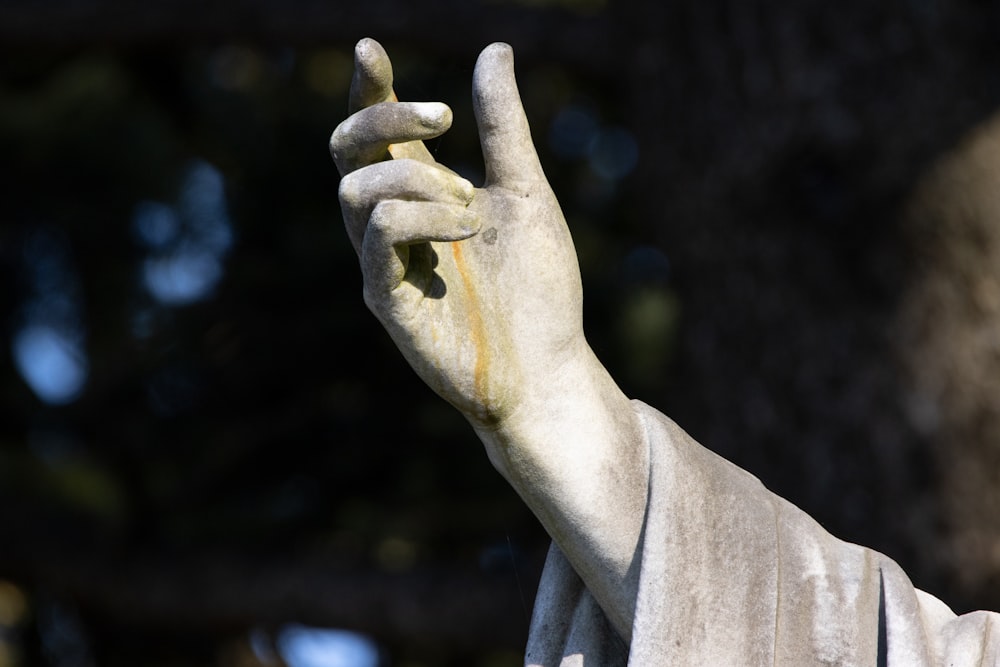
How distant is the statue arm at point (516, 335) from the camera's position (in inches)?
44.7

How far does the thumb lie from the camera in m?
1.17

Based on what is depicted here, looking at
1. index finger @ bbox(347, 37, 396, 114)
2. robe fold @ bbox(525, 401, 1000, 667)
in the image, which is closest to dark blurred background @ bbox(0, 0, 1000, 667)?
robe fold @ bbox(525, 401, 1000, 667)

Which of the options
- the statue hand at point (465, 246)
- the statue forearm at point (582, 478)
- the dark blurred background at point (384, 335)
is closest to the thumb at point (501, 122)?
the statue hand at point (465, 246)

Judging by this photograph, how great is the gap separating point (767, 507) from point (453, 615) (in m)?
2.18

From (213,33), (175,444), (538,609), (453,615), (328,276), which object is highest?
(213,33)

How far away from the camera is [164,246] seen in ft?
13.9

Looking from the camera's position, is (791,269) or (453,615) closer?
(791,269)

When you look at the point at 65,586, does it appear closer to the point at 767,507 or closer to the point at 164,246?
the point at 164,246

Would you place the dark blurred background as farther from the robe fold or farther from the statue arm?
the statue arm

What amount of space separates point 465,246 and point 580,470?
0.20 meters

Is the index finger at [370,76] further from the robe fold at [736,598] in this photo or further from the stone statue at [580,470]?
the robe fold at [736,598]

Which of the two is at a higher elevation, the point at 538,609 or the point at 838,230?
the point at 838,230

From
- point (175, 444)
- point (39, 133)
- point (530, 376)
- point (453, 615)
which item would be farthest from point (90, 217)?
point (530, 376)

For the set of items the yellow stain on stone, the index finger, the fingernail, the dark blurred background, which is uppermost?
the dark blurred background
